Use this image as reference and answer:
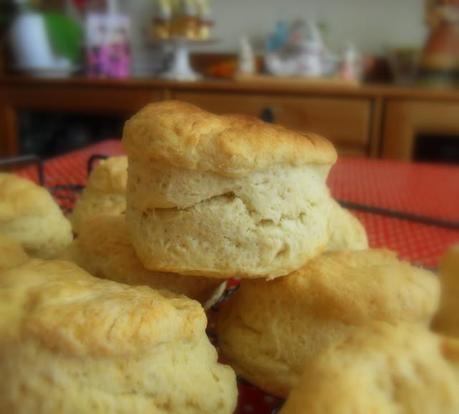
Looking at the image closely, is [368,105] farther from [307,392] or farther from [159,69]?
[307,392]

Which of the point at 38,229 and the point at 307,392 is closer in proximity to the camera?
the point at 307,392

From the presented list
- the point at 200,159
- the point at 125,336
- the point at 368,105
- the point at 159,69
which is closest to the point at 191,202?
the point at 200,159

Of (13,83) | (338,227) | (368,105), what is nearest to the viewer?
(338,227)

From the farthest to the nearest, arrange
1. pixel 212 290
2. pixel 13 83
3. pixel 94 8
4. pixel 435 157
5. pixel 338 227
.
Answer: pixel 94 8
pixel 13 83
pixel 435 157
pixel 338 227
pixel 212 290

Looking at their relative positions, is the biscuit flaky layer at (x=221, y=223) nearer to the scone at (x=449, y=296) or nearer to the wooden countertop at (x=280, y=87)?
the scone at (x=449, y=296)

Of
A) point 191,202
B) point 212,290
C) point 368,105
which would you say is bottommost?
point 368,105

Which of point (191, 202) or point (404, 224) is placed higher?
point (191, 202)

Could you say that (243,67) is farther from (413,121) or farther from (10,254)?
(10,254)
